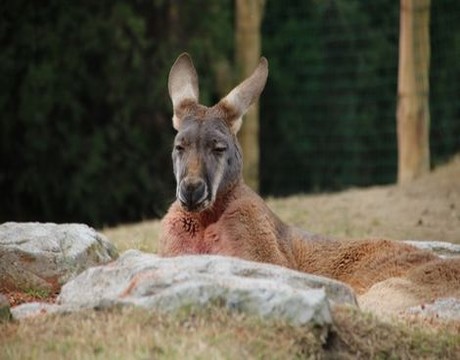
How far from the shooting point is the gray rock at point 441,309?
25.9ft

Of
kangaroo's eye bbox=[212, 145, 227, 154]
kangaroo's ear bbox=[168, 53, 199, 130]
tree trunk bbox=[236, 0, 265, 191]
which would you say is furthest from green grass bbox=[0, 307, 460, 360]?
tree trunk bbox=[236, 0, 265, 191]

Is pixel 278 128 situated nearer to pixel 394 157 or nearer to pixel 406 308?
pixel 394 157

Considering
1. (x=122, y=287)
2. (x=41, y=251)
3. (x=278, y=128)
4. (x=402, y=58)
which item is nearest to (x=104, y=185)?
(x=278, y=128)

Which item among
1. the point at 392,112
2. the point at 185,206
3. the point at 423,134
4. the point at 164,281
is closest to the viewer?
the point at 164,281

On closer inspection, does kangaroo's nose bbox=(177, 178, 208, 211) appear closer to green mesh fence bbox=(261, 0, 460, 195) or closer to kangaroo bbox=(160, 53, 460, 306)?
kangaroo bbox=(160, 53, 460, 306)

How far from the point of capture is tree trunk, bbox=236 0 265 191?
15719 millimetres

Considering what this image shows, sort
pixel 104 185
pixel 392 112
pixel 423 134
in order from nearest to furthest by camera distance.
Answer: pixel 423 134 → pixel 104 185 → pixel 392 112

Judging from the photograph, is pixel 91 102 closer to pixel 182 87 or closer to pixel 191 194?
pixel 182 87

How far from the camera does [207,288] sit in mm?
6637

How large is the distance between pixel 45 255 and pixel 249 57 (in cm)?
787

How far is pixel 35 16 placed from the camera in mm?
19391

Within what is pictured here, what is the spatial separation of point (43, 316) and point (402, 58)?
8.91m

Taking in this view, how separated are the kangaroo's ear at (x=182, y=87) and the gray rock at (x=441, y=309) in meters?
1.92

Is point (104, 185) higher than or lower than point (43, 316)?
lower
